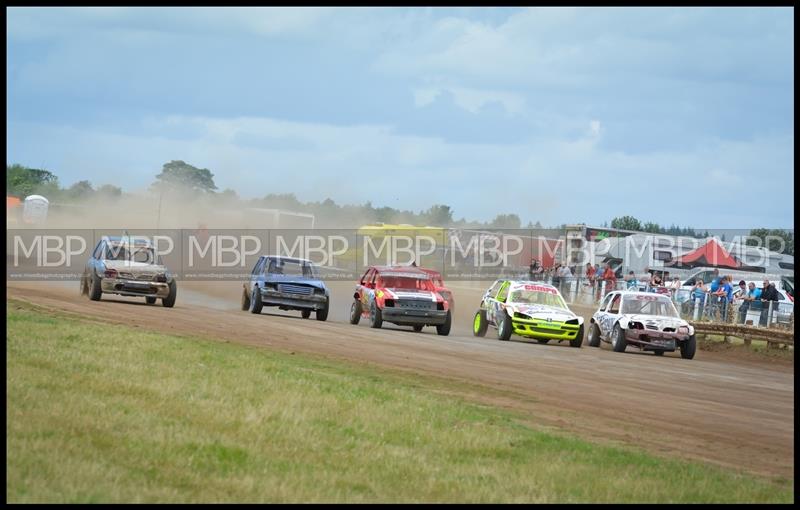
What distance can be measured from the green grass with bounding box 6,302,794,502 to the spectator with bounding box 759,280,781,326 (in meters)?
17.9

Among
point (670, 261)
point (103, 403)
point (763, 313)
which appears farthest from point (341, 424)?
point (670, 261)

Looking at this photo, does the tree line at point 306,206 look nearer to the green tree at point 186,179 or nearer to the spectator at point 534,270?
the green tree at point 186,179

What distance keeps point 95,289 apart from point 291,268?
4900 mm

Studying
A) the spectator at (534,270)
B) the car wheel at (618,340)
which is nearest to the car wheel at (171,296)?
the car wheel at (618,340)

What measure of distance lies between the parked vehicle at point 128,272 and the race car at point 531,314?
791 cm

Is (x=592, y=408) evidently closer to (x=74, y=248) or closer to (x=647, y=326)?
(x=647, y=326)

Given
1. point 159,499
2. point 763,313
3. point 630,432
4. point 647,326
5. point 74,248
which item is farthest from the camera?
point 74,248

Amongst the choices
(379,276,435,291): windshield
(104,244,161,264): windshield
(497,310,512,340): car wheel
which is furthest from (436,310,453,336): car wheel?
(104,244,161,264): windshield

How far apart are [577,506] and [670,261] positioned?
39451 millimetres

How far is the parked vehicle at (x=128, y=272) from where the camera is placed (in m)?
28.6

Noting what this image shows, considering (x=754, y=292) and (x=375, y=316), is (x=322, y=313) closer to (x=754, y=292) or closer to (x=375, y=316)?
(x=375, y=316)

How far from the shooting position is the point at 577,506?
8648mm

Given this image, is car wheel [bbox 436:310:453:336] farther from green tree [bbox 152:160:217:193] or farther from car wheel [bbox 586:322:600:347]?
green tree [bbox 152:160:217:193]

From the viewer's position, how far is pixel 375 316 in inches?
1142
